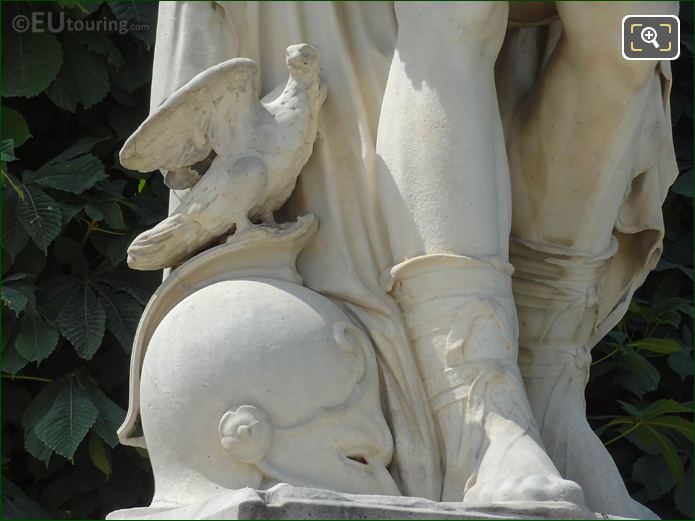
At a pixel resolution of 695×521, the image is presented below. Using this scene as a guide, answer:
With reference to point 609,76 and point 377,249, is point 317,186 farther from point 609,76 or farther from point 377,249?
point 609,76

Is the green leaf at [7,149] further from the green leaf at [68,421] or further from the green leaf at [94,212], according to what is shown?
the green leaf at [68,421]

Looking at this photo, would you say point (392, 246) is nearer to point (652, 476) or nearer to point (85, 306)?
point (85, 306)

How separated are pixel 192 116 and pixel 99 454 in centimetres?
157

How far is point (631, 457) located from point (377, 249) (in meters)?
2.12

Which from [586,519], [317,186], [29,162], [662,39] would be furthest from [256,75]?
[29,162]

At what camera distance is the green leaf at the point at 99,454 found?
5.03 meters

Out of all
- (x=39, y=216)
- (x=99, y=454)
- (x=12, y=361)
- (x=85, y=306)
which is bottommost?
(x=99, y=454)

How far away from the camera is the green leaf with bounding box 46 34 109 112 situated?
5.26m

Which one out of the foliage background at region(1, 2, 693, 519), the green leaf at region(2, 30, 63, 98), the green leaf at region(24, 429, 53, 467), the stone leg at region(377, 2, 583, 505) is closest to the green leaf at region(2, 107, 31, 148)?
the foliage background at region(1, 2, 693, 519)

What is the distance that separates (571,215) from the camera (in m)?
3.79

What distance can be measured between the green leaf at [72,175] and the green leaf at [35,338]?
326mm
